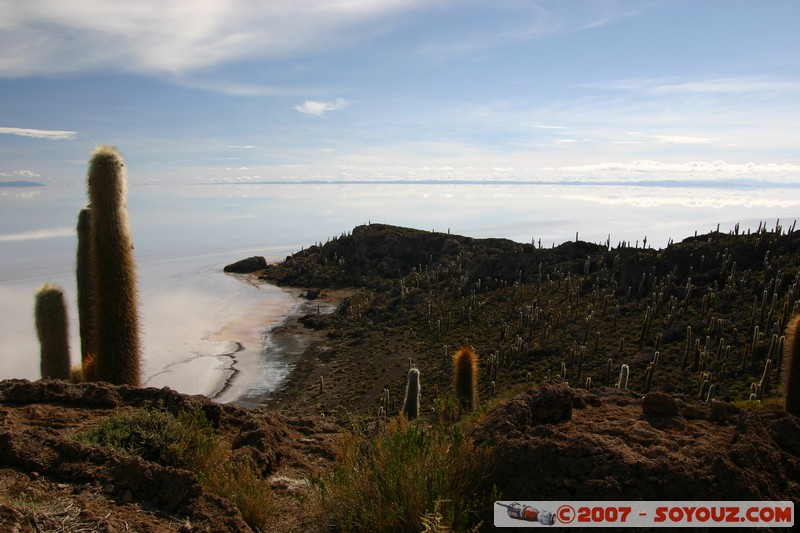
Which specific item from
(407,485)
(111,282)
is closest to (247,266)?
(111,282)

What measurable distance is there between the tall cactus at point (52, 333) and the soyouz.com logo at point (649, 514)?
1091 centimetres

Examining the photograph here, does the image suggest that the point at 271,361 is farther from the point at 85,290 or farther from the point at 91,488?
the point at 91,488

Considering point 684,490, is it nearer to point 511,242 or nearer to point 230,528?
point 230,528

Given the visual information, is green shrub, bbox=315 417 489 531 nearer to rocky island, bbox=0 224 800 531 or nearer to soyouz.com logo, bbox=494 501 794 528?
rocky island, bbox=0 224 800 531

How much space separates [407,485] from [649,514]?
64.7 inches

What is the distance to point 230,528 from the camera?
4.12 metres

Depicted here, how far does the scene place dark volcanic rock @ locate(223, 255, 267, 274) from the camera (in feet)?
216

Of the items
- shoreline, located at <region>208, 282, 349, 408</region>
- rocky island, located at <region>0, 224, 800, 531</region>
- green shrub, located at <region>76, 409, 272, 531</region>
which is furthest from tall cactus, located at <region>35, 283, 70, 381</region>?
shoreline, located at <region>208, 282, 349, 408</region>

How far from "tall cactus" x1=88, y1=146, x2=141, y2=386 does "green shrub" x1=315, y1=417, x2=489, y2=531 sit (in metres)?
6.04

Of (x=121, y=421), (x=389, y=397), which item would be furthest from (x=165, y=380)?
(x=121, y=421)

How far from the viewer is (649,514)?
3680mm

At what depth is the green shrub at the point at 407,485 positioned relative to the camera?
12.6 ft

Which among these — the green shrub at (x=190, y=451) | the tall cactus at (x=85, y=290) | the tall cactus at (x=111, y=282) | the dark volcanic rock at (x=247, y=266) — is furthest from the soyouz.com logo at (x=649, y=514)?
the dark volcanic rock at (x=247, y=266)

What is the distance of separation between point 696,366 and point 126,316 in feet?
66.7
